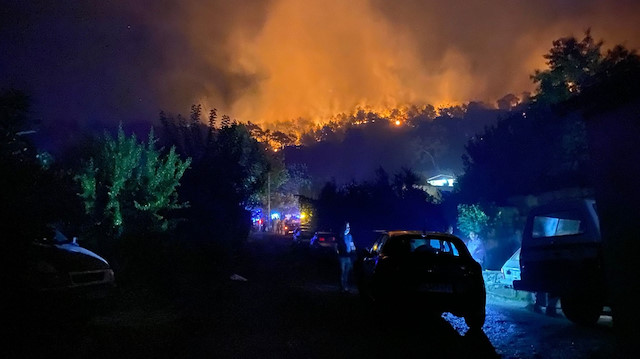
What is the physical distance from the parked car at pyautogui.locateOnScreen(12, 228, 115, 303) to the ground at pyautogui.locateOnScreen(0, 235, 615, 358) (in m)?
0.44

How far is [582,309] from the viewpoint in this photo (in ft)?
27.6

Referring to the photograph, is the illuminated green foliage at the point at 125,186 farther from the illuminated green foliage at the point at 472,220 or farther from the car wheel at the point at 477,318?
the car wheel at the point at 477,318

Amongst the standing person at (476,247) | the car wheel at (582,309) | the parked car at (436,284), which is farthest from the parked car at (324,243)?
the car wheel at (582,309)

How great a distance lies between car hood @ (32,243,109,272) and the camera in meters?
8.84

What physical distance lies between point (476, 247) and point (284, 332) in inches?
480

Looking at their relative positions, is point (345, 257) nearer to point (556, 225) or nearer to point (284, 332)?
point (556, 225)

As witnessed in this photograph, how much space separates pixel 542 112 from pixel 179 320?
17.6 meters

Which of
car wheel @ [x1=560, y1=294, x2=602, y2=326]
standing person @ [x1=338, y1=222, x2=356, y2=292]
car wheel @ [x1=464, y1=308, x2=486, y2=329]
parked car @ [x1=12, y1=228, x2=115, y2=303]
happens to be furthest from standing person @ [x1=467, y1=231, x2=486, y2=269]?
parked car @ [x1=12, y1=228, x2=115, y2=303]

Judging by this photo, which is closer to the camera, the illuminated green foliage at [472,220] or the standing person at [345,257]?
the standing person at [345,257]

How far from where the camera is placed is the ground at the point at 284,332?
6.77 meters

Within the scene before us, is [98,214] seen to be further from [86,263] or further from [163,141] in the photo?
Result: [163,141]

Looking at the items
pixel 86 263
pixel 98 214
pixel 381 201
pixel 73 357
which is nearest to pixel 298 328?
pixel 73 357

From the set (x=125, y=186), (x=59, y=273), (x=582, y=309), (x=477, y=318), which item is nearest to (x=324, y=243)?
(x=125, y=186)

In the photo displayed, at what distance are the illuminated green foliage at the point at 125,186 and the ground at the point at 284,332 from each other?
3644 mm
